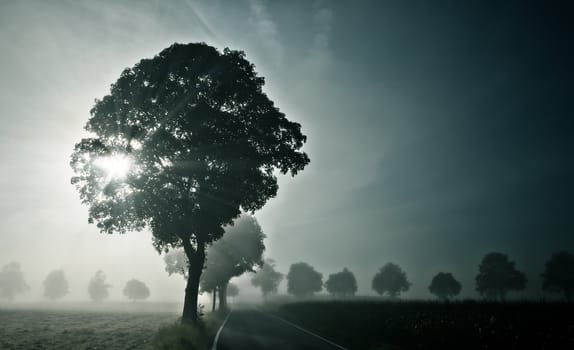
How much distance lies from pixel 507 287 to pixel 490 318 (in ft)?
283

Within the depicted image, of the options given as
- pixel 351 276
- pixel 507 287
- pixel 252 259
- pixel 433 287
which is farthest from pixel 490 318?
pixel 351 276

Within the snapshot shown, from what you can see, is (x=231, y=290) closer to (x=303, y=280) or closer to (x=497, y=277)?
(x=303, y=280)

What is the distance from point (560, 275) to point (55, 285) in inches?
6799

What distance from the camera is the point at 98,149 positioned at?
16250mm

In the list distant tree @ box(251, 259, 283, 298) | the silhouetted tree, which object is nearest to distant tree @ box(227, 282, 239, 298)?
distant tree @ box(251, 259, 283, 298)

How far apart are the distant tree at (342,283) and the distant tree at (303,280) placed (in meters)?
4.55

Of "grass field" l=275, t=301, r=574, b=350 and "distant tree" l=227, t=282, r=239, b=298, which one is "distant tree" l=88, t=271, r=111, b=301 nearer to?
"distant tree" l=227, t=282, r=239, b=298

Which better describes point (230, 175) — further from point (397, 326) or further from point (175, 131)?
point (397, 326)

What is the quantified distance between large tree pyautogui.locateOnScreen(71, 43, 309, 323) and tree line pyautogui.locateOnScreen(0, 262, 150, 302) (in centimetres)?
14328

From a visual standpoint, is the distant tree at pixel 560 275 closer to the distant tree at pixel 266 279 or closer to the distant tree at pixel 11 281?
the distant tree at pixel 266 279

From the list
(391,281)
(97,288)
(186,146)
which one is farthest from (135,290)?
(186,146)

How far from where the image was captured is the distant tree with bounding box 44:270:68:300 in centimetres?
12444

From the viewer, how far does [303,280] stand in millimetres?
130750

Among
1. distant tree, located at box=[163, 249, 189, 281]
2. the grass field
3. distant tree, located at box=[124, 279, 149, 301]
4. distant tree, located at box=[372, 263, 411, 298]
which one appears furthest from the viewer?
distant tree, located at box=[124, 279, 149, 301]
